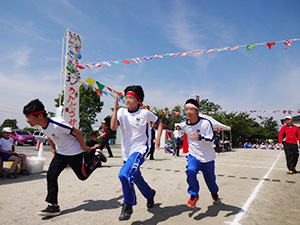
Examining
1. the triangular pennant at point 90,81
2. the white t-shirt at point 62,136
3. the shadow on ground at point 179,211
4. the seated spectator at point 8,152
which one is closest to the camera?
→ the shadow on ground at point 179,211

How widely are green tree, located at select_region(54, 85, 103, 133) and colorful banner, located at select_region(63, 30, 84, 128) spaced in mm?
26287

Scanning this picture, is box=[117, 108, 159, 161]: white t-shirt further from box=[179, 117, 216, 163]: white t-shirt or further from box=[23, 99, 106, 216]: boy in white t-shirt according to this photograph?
box=[179, 117, 216, 163]: white t-shirt

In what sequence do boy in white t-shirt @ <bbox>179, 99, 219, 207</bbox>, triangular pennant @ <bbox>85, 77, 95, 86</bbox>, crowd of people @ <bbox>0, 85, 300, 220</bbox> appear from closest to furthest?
crowd of people @ <bbox>0, 85, 300, 220</bbox>
boy in white t-shirt @ <bbox>179, 99, 219, 207</bbox>
triangular pennant @ <bbox>85, 77, 95, 86</bbox>

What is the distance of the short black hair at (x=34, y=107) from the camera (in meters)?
3.22

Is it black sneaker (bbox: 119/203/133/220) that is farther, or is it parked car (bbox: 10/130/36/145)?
parked car (bbox: 10/130/36/145)

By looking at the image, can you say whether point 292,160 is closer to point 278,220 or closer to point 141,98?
point 278,220

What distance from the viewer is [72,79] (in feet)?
26.8

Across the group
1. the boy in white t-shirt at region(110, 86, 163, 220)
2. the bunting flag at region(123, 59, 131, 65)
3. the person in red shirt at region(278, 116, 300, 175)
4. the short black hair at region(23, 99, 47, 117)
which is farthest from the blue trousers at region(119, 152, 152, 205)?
the bunting flag at region(123, 59, 131, 65)

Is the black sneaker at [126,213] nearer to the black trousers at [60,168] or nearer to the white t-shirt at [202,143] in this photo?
the black trousers at [60,168]

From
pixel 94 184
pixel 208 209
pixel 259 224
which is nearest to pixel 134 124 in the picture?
pixel 208 209

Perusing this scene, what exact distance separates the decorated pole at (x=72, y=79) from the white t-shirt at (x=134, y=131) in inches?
202

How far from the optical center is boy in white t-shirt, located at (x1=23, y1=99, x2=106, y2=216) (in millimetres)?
3221

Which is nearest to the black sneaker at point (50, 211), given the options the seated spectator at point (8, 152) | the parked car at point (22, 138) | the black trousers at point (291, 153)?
the seated spectator at point (8, 152)

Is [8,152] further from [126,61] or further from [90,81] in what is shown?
[126,61]
